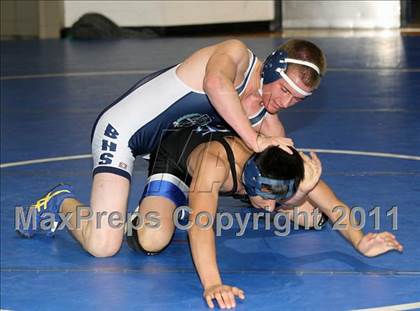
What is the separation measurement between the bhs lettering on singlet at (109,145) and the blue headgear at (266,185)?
0.92 meters

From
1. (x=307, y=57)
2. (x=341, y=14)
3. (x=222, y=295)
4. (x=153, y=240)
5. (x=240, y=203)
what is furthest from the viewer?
(x=341, y=14)

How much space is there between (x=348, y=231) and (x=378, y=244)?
22cm

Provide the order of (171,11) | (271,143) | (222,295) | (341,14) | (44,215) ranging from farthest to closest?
(341,14), (171,11), (44,215), (271,143), (222,295)

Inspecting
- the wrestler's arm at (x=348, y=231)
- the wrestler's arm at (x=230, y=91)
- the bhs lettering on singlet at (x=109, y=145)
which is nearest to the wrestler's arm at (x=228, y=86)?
the wrestler's arm at (x=230, y=91)

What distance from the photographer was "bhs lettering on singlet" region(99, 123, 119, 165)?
203 inches

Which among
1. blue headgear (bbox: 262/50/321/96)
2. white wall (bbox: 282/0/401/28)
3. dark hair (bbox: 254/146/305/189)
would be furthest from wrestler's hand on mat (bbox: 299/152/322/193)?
white wall (bbox: 282/0/401/28)

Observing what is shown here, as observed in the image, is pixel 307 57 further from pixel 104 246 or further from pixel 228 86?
pixel 104 246

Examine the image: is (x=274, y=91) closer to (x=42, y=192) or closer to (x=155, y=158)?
(x=155, y=158)

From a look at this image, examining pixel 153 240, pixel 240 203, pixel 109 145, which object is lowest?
pixel 240 203

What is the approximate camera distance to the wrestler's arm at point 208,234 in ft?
13.6

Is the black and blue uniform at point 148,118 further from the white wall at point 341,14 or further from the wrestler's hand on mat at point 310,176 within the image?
the white wall at point 341,14

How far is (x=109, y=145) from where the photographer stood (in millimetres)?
5176

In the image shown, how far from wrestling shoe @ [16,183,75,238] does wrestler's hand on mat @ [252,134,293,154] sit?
50.4 inches

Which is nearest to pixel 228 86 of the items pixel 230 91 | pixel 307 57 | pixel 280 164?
pixel 230 91
